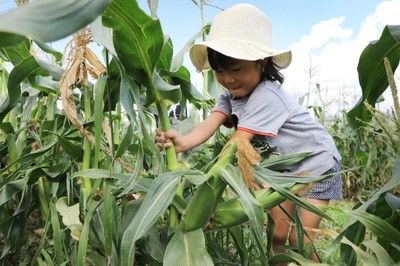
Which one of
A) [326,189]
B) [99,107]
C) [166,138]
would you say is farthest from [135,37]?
[326,189]

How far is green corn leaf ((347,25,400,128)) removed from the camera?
117cm

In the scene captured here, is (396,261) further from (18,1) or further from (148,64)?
(18,1)

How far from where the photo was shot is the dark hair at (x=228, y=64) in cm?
152

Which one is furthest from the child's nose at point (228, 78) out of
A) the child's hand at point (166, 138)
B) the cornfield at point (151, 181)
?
the child's hand at point (166, 138)

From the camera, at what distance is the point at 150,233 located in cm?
120

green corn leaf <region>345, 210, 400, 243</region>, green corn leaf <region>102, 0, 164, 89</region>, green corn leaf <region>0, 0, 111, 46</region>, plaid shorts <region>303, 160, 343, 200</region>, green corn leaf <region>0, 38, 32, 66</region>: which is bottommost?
plaid shorts <region>303, 160, 343, 200</region>

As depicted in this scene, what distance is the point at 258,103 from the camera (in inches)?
57.8

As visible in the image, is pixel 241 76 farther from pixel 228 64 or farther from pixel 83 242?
pixel 83 242

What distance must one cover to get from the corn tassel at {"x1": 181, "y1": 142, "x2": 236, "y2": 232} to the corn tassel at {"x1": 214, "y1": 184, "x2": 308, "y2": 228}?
4 cm

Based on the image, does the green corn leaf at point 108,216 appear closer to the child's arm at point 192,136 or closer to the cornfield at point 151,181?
the cornfield at point 151,181

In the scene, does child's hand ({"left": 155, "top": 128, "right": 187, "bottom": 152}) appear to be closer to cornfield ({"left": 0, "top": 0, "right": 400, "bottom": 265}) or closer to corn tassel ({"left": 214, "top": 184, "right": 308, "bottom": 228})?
cornfield ({"left": 0, "top": 0, "right": 400, "bottom": 265})

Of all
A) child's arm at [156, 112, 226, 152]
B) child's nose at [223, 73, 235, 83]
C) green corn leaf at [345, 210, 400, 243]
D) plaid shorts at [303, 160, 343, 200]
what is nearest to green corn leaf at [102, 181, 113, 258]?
child's arm at [156, 112, 226, 152]

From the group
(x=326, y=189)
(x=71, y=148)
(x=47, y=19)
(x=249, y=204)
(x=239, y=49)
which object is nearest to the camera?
(x=47, y=19)

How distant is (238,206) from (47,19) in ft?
2.21
